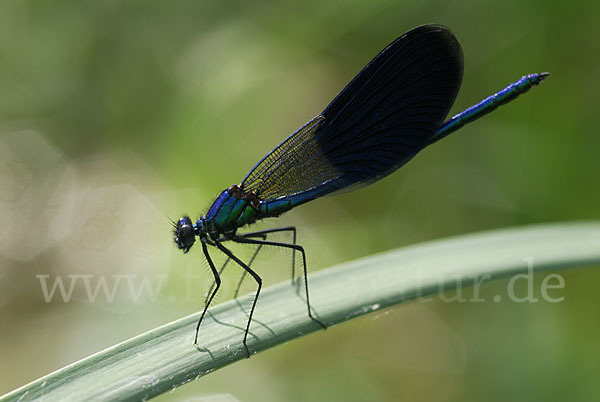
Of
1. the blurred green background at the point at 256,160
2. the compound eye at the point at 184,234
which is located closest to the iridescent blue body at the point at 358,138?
the compound eye at the point at 184,234

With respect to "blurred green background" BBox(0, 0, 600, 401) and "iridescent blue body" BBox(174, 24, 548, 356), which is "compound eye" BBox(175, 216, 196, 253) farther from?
"blurred green background" BBox(0, 0, 600, 401)

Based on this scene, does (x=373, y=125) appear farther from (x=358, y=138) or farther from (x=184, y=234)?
(x=184, y=234)

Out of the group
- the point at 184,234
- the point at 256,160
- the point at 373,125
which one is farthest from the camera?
the point at 256,160

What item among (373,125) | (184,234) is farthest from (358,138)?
(184,234)

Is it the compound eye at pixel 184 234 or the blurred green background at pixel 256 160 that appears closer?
the compound eye at pixel 184 234

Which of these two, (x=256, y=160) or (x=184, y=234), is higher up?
(x=256, y=160)

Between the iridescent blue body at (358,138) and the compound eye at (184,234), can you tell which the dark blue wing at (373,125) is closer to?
the iridescent blue body at (358,138)

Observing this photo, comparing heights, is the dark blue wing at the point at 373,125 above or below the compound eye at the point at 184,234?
above
